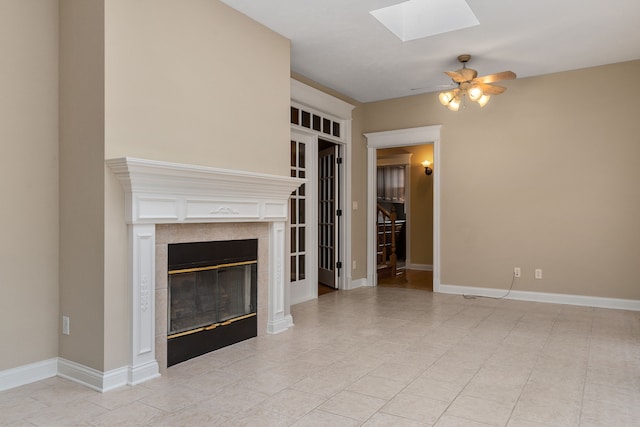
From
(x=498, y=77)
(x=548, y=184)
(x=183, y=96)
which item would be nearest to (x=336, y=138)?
(x=498, y=77)

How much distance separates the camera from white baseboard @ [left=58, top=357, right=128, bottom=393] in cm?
262

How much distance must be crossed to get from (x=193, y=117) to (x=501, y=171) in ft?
13.1

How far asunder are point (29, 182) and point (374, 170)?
468 cm

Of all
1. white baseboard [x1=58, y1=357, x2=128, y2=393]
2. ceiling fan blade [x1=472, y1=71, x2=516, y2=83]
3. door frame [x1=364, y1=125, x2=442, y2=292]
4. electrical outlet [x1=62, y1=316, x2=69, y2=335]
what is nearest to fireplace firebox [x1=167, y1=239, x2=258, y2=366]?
white baseboard [x1=58, y1=357, x2=128, y2=393]

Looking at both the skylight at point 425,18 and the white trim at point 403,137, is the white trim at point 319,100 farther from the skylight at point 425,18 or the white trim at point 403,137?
the skylight at point 425,18

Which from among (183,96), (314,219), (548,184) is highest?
(183,96)

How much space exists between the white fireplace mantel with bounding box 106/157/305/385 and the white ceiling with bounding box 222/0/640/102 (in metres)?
1.49

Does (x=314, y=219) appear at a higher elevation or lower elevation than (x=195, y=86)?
lower

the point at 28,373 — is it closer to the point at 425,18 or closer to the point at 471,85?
the point at 425,18

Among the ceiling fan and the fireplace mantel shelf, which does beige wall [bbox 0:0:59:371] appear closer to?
the fireplace mantel shelf

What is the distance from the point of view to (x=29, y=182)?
279 centimetres

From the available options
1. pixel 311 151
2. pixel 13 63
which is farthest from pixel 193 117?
pixel 311 151

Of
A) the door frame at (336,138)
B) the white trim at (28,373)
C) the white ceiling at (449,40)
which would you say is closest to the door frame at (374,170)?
the door frame at (336,138)

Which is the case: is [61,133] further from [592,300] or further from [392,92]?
[592,300]
